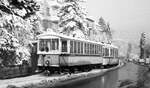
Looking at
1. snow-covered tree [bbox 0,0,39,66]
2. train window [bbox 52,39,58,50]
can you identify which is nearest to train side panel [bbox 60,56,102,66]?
train window [bbox 52,39,58,50]

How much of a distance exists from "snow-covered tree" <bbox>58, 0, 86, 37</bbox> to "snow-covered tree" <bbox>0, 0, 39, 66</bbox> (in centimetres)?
1528

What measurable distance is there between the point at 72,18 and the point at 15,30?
1822 cm

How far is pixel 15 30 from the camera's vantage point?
664 inches

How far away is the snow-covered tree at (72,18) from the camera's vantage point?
34.2 metres

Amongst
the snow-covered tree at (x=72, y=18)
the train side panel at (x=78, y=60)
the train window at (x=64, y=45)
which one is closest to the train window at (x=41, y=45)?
the train window at (x=64, y=45)

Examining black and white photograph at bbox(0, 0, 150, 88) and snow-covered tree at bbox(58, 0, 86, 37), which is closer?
black and white photograph at bbox(0, 0, 150, 88)

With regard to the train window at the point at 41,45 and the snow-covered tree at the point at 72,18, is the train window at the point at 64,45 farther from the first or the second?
the snow-covered tree at the point at 72,18

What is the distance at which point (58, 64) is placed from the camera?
747 inches

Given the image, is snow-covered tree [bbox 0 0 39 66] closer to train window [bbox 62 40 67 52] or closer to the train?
the train

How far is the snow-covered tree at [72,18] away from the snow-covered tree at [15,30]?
1528 centimetres

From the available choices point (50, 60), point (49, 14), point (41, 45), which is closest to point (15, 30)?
point (41, 45)

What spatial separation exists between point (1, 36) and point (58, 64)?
5554 mm

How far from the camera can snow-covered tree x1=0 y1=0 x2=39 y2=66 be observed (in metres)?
15.7

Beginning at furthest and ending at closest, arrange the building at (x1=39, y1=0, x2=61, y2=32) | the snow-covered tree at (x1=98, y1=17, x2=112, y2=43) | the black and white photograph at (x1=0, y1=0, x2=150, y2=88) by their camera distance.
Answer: the snow-covered tree at (x1=98, y1=17, x2=112, y2=43), the building at (x1=39, y1=0, x2=61, y2=32), the black and white photograph at (x1=0, y1=0, x2=150, y2=88)
